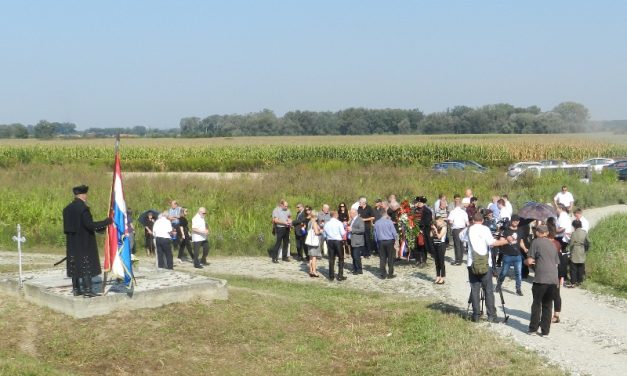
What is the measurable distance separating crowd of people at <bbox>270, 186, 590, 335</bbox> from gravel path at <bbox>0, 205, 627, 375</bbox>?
294 millimetres

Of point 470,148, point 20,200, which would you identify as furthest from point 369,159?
point 20,200

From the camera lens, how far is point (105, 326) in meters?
12.4

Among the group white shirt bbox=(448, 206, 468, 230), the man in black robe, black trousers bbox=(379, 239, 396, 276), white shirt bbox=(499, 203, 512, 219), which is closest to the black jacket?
the man in black robe

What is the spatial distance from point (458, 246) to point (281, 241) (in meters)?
4.74

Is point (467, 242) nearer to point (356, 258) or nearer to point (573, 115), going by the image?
point (356, 258)

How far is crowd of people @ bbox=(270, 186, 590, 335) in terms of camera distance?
13.0m

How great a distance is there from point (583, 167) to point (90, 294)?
3348cm

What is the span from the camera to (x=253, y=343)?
12648 mm

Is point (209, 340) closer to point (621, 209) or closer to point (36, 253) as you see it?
point (36, 253)

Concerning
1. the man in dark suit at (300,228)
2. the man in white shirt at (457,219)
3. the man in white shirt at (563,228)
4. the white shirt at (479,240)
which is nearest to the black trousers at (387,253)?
the man in white shirt at (457,219)

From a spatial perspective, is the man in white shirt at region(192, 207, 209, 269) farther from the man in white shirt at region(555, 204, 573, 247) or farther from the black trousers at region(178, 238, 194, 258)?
the man in white shirt at region(555, 204, 573, 247)

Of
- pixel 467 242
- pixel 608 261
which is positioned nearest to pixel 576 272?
pixel 608 261

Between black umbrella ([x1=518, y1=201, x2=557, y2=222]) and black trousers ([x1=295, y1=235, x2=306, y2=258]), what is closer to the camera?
black umbrella ([x1=518, y1=201, x2=557, y2=222])

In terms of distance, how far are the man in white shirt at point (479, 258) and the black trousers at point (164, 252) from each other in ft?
25.6
